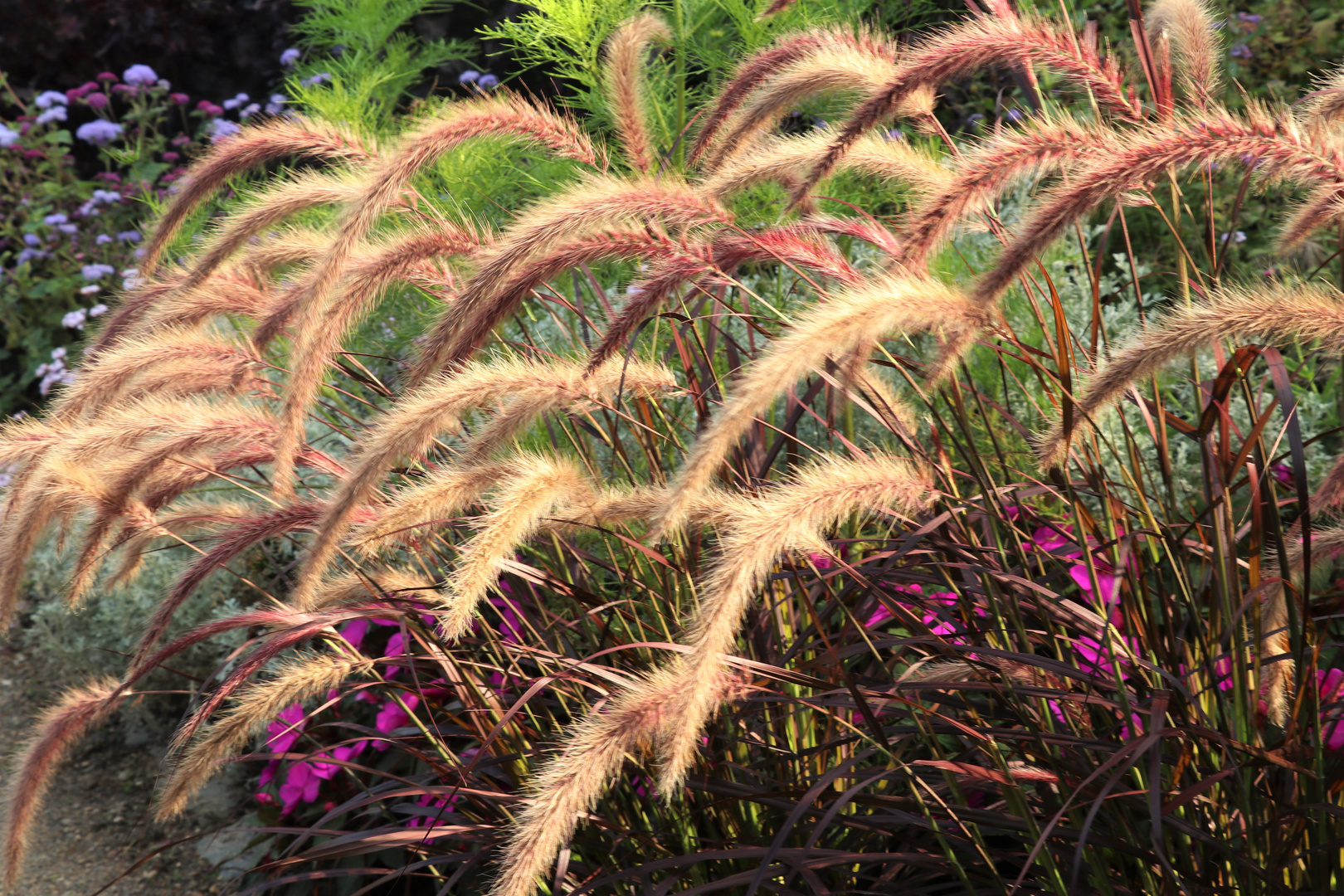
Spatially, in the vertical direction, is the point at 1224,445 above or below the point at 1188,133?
below

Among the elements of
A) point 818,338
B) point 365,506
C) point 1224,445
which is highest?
point 818,338

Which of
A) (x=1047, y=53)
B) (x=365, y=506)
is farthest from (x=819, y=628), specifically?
(x=1047, y=53)

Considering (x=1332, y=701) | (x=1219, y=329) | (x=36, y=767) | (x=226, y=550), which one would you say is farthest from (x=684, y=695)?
(x=36, y=767)

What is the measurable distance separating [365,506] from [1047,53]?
130 cm

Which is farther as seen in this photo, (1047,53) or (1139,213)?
(1139,213)

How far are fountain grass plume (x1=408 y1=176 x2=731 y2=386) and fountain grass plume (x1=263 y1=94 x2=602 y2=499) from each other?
0.59 ft

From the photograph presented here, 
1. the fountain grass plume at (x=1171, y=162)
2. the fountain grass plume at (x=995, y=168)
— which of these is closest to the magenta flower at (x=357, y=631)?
the fountain grass plume at (x=995, y=168)

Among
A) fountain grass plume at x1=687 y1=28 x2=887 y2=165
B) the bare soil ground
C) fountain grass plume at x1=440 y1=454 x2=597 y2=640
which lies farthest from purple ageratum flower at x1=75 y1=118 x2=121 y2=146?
fountain grass plume at x1=440 y1=454 x2=597 y2=640

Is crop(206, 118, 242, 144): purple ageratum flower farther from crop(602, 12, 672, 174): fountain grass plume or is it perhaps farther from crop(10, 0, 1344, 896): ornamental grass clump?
crop(10, 0, 1344, 896): ornamental grass clump

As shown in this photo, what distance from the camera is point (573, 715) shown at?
2039 millimetres

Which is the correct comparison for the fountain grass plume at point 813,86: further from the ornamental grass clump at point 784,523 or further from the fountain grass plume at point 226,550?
the fountain grass plume at point 226,550

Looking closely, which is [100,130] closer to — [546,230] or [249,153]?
[249,153]

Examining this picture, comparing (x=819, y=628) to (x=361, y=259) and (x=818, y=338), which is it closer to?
(x=818, y=338)

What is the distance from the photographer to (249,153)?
91.4 inches
